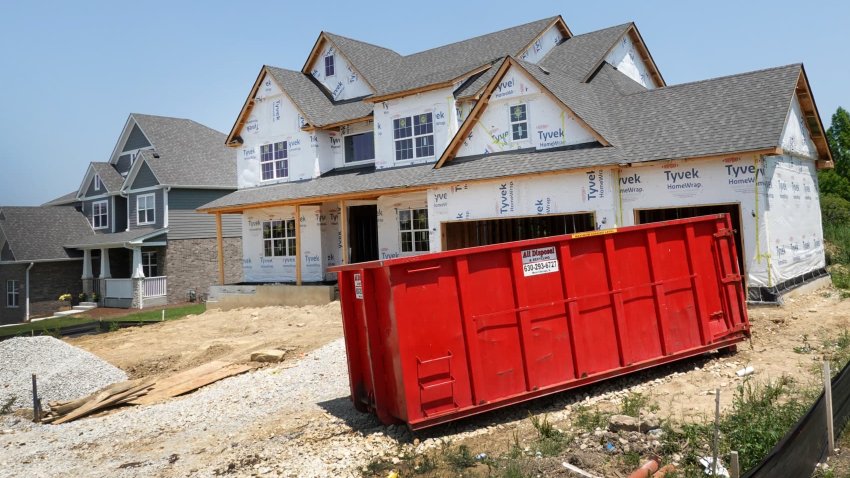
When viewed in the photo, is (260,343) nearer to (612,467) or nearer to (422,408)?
(422,408)

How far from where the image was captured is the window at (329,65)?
27.3 m

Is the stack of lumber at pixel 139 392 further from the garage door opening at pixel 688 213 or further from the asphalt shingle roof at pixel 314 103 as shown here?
the asphalt shingle roof at pixel 314 103

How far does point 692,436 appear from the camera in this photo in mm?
6246

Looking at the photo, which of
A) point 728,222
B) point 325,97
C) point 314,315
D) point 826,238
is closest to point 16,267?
point 325,97

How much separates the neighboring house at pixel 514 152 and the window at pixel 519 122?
43 mm

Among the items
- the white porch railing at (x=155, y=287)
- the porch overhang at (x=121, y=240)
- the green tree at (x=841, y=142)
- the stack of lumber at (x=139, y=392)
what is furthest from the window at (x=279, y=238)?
the green tree at (x=841, y=142)

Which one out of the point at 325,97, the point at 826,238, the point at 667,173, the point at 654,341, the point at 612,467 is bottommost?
the point at 612,467

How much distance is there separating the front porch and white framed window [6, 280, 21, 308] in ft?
11.0

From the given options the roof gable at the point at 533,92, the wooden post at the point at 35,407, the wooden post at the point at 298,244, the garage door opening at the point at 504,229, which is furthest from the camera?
the wooden post at the point at 298,244

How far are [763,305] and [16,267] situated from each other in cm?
3721

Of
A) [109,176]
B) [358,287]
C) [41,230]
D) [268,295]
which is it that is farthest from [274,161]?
[358,287]

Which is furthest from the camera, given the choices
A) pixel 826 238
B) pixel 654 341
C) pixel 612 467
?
pixel 826 238

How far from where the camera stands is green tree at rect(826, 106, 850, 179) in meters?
37.9

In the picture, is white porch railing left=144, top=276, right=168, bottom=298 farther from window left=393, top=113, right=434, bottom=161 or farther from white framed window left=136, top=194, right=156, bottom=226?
window left=393, top=113, right=434, bottom=161
